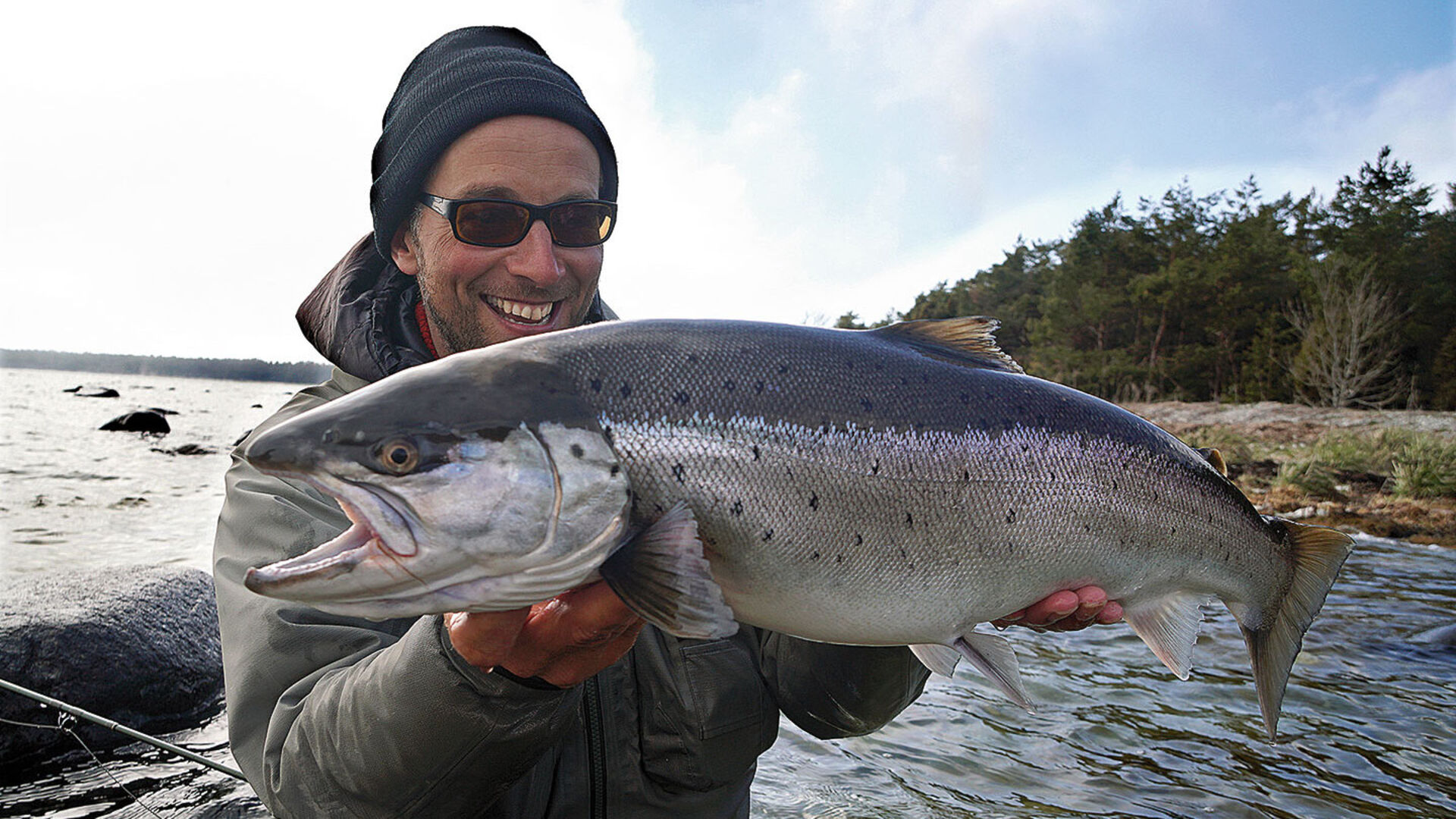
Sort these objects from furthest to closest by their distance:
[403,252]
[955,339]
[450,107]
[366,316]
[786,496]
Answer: [403,252], [450,107], [366,316], [955,339], [786,496]

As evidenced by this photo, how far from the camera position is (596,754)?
9.04ft

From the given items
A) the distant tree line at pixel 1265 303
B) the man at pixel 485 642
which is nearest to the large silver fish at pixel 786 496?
the man at pixel 485 642

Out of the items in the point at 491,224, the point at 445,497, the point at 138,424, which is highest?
the point at 491,224

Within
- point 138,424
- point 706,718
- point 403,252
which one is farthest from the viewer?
point 138,424

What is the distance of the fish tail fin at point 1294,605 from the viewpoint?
9.62 ft

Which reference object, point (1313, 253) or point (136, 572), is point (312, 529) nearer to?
point (136, 572)

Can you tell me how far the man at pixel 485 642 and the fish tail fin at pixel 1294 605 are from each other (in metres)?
0.70

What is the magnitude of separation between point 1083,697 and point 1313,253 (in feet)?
175

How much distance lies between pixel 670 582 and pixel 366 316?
2054 mm

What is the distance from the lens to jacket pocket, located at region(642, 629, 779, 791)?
2855mm

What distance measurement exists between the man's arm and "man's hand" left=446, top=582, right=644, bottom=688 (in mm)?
53

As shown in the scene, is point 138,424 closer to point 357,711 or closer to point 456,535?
point 357,711

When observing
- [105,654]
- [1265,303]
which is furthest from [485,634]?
[1265,303]

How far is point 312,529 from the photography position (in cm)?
257
